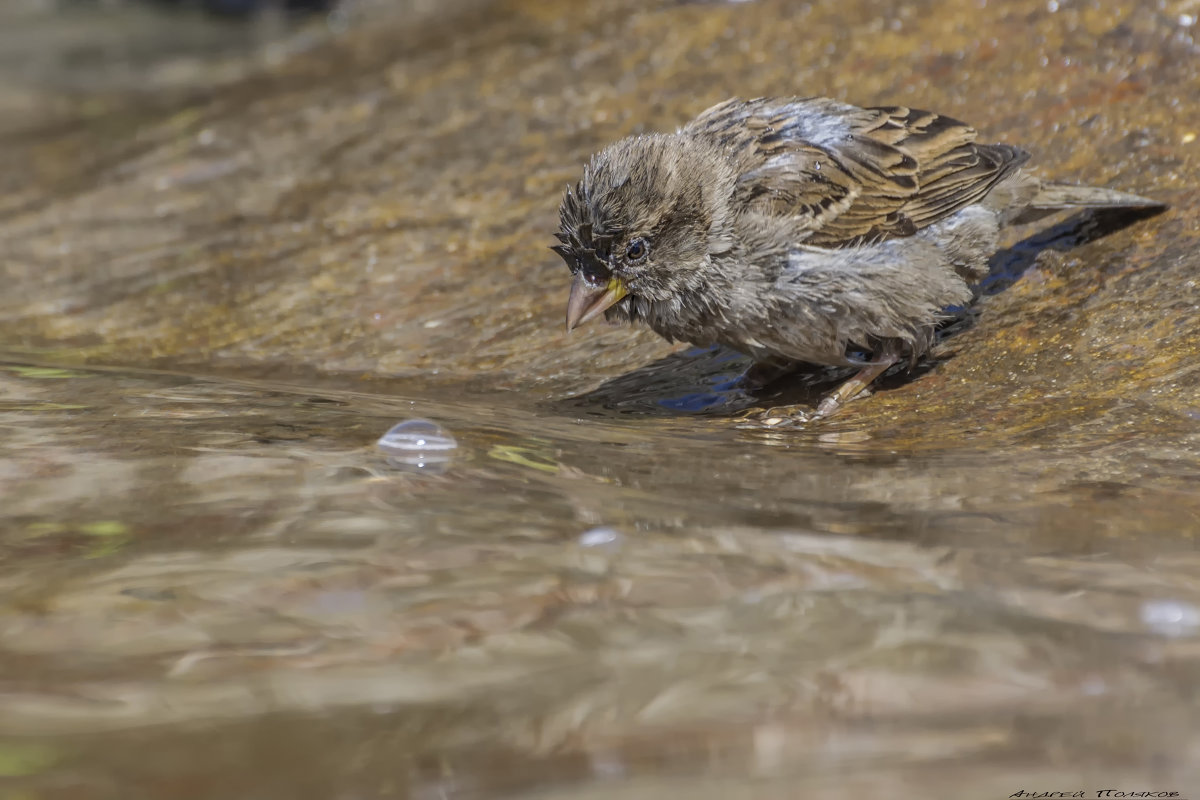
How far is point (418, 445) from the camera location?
2895mm

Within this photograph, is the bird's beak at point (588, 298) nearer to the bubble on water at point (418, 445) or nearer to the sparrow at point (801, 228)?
the sparrow at point (801, 228)

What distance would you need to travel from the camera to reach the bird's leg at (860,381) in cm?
361

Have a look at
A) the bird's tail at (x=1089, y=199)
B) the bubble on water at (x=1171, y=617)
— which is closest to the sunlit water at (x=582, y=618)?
the bubble on water at (x=1171, y=617)

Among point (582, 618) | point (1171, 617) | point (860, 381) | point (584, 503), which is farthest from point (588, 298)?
Answer: point (1171, 617)

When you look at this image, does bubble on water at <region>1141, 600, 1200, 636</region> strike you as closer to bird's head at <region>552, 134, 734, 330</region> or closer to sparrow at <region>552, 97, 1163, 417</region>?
sparrow at <region>552, 97, 1163, 417</region>

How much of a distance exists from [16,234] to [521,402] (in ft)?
10.7

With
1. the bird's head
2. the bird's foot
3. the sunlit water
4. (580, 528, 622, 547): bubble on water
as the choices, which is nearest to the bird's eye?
the bird's head

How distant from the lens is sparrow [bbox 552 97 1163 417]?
145 inches

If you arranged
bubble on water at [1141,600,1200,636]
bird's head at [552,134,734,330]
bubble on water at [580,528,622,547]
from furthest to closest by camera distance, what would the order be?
bird's head at [552,134,734,330] → bubble on water at [580,528,622,547] → bubble on water at [1141,600,1200,636]

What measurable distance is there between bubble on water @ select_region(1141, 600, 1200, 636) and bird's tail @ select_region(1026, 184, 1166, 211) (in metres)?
2.19

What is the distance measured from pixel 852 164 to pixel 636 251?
0.71m

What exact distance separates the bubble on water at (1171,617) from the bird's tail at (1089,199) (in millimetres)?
2194

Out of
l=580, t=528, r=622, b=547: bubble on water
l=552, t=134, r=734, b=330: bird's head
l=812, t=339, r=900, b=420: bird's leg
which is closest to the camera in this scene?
l=580, t=528, r=622, b=547: bubble on water

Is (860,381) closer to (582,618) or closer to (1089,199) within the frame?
(1089,199)
